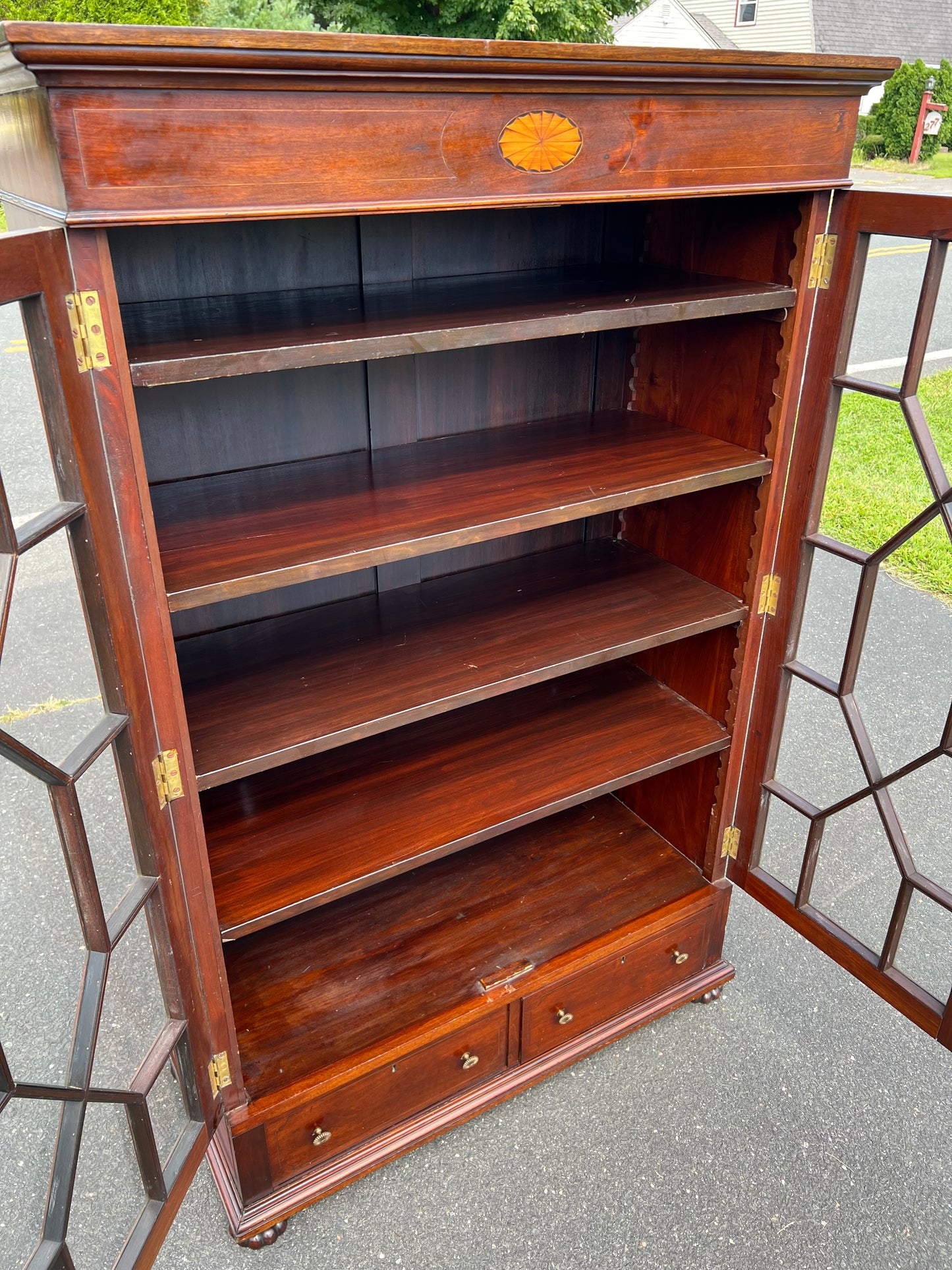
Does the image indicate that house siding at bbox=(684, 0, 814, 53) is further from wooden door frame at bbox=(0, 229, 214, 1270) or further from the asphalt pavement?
wooden door frame at bbox=(0, 229, 214, 1270)

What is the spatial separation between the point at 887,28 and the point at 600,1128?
1986cm

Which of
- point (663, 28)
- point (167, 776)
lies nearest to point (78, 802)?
point (167, 776)

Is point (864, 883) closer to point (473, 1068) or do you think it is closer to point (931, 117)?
point (473, 1068)

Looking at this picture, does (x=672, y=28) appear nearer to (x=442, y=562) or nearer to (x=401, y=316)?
(x=442, y=562)

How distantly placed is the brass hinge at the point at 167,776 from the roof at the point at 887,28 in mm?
17784

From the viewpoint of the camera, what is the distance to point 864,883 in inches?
95.3

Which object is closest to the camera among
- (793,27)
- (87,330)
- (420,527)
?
(87,330)

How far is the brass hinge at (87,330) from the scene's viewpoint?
92 centimetres

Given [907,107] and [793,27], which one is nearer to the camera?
[907,107]

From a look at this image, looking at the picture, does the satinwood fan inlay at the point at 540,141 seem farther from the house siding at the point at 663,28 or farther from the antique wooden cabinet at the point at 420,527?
the house siding at the point at 663,28

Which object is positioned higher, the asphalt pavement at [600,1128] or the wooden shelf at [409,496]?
the wooden shelf at [409,496]

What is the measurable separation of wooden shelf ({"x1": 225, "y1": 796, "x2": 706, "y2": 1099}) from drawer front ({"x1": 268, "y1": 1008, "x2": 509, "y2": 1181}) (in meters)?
0.06

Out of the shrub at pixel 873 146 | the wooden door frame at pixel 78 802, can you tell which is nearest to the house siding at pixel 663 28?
the shrub at pixel 873 146

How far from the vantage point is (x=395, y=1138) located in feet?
5.57
